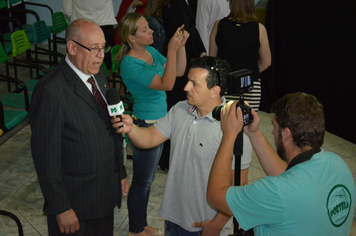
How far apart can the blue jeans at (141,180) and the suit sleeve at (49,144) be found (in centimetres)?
97

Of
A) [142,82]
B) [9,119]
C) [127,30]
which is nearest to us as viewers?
[142,82]

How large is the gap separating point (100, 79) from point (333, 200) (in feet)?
5.30

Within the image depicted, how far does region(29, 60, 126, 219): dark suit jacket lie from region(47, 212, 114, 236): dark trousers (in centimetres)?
7

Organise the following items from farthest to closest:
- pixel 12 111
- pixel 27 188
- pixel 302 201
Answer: pixel 12 111 < pixel 27 188 < pixel 302 201

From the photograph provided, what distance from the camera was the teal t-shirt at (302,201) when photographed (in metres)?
1.71

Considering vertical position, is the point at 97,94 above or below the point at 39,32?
Answer: above

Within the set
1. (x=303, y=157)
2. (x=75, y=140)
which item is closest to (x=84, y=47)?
(x=75, y=140)

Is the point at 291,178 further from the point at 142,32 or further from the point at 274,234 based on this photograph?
the point at 142,32

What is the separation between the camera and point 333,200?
5.75 feet

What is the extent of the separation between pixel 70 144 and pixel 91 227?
2.02 ft

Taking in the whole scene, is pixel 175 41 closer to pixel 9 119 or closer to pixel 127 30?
pixel 127 30

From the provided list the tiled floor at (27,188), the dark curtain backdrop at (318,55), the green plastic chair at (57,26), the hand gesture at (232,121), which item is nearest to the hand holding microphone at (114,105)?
the hand gesture at (232,121)

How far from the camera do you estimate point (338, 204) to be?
5.80ft

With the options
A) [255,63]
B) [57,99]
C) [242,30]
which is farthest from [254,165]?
[57,99]
